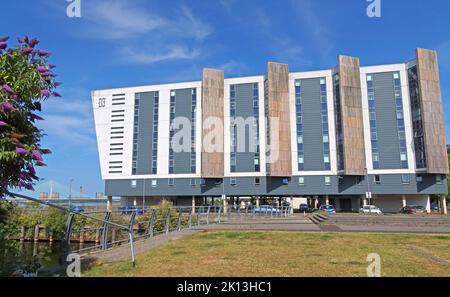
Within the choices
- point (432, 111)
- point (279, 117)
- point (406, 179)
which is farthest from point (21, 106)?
point (432, 111)

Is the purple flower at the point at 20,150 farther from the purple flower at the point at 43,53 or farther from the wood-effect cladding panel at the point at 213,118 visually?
the wood-effect cladding panel at the point at 213,118

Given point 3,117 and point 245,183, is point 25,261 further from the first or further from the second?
point 245,183

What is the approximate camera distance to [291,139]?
61.4 m

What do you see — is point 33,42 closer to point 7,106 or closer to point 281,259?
point 7,106

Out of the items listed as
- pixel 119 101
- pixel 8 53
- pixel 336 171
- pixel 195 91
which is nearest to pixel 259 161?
pixel 336 171

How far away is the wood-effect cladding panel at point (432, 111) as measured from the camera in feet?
182

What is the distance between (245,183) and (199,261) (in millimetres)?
52028

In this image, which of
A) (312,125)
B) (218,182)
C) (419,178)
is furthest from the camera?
(218,182)

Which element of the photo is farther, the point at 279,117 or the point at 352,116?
the point at 279,117

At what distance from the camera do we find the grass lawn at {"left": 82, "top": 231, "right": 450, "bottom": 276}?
26.3 ft

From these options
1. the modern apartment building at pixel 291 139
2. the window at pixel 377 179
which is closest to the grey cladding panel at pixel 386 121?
the modern apartment building at pixel 291 139

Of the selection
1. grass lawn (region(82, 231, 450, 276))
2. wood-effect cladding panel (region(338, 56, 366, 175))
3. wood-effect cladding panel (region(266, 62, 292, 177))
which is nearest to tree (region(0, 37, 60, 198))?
grass lawn (region(82, 231, 450, 276))

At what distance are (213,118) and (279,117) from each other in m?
10.8

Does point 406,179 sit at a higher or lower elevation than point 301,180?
lower
